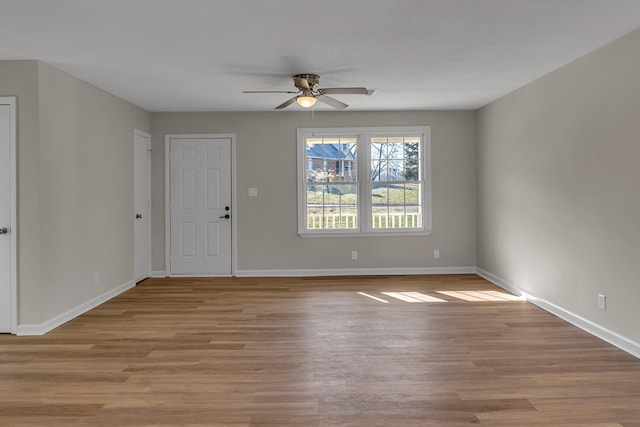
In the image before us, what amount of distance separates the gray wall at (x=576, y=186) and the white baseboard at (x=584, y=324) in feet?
0.13

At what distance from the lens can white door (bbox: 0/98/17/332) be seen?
387 cm

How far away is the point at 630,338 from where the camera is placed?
337cm

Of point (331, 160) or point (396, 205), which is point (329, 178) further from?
point (396, 205)

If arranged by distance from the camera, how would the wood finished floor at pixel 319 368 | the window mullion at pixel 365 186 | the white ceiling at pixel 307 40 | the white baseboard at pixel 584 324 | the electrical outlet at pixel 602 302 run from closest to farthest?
the wood finished floor at pixel 319 368
the white ceiling at pixel 307 40
the white baseboard at pixel 584 324
the electrical outlet at pixel 602 302
the window mullion at pixel 365 186

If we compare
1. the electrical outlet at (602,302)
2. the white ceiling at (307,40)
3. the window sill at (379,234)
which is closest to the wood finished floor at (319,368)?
the electrical outlet at (602,302)

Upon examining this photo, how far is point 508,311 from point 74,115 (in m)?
4.85

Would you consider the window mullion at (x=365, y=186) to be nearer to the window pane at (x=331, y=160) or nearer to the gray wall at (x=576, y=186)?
the window pane at (x=331, y=160)

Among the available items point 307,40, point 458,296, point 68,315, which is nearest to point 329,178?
point 458,296

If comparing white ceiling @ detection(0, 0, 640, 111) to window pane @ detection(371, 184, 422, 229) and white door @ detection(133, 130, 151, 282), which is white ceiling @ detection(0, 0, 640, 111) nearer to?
white door @ detection(133, 130, 151, 282)

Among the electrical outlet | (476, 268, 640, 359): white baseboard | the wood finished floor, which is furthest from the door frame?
the electrical outlet

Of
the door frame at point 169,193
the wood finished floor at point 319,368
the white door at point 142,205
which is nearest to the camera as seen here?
the wood finished floor at point 319,368

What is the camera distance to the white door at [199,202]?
21.3ft

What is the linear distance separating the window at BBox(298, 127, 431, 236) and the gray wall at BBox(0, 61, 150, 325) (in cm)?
259

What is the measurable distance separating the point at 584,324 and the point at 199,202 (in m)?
5.03
